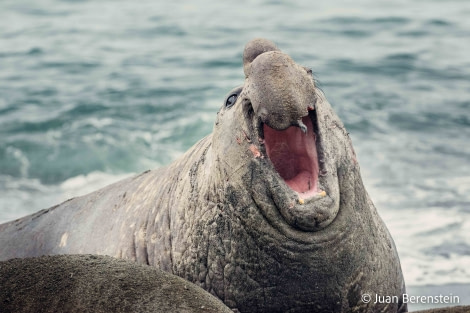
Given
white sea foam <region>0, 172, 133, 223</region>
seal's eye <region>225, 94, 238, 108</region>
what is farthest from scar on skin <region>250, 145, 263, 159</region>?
white sea foam <region>0, 172, 133, 223</region>

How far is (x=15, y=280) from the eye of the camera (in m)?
4.18

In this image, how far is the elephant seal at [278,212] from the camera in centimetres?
489

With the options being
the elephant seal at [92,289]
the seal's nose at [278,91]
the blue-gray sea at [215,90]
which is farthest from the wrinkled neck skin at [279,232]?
the blue-gray sea at [215,90]

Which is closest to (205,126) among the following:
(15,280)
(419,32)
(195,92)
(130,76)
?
(195,92)

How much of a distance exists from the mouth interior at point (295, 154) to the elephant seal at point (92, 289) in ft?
3.45

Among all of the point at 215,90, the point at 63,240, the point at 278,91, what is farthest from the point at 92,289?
the point at 215,90

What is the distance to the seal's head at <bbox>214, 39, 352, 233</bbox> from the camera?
4.77 m

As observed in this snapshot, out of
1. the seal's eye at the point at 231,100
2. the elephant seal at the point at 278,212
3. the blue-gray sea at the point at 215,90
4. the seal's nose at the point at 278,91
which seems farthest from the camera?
the blue-gray sea at the point at 215,90

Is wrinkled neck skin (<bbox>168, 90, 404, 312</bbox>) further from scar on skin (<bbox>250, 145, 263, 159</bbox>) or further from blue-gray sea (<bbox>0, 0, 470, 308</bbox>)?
blue-gray sea (<bbox>0, 0, 470, 308</bbox>)

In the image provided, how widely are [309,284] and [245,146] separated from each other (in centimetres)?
86

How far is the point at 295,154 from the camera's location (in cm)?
506

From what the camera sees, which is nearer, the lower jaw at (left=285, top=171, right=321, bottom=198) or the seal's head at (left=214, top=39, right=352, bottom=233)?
the seal's head at (left=214, top=39, right=352, bottom=233)

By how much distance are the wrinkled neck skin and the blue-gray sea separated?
8.87 ft

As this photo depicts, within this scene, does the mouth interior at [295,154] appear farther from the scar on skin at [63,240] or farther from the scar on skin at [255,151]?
the scar on skin at [63,240]
